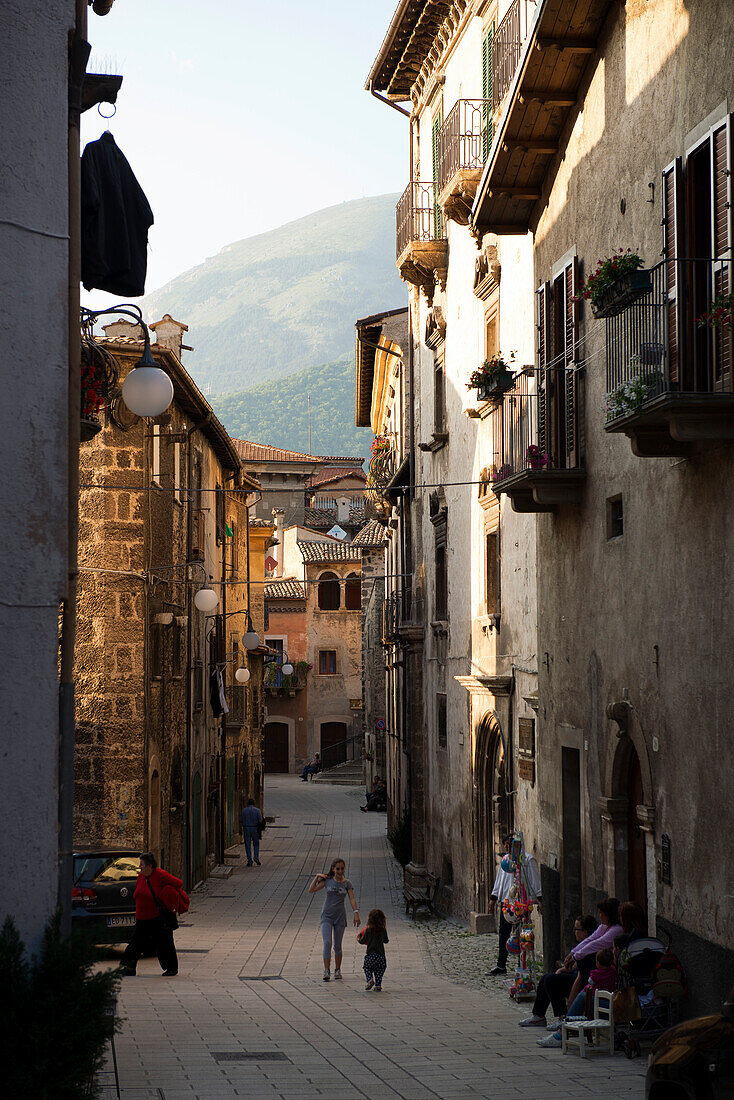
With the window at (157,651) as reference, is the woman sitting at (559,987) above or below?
below

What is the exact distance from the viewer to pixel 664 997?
412 inches

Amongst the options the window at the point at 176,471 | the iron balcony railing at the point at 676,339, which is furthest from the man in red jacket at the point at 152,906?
the window at the point at 176,471

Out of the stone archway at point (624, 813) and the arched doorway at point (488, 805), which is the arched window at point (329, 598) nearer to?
the arched doorway at point (488, 805)

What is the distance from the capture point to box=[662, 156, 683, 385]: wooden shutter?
1045 cm

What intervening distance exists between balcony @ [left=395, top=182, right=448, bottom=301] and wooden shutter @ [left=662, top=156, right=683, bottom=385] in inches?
596

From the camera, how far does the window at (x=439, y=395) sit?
26614mm

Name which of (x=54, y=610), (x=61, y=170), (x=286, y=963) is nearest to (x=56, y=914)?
(x=54, y=610)

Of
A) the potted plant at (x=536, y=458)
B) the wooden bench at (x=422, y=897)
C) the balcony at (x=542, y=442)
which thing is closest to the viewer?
the balcony at (x=542, y=442)

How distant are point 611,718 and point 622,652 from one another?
635mm

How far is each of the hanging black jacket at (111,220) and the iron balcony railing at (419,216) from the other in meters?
17.1

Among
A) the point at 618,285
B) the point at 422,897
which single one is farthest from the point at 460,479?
the point at 618,285

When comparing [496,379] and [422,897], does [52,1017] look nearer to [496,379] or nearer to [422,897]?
[496,379]

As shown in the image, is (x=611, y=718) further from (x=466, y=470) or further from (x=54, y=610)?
(x=466, y=470)

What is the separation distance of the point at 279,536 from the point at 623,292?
66973 millimetres
